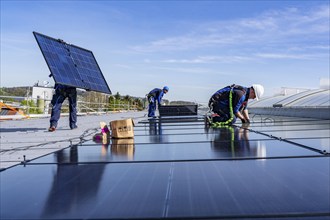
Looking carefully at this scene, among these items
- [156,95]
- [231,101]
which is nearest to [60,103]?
[231,101]

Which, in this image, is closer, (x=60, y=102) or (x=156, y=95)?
(x=60, y=102)

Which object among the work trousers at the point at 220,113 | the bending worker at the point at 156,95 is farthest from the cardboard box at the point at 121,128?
the bending worker at the point at 156,95

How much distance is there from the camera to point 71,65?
349 inches

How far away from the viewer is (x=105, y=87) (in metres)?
9.90

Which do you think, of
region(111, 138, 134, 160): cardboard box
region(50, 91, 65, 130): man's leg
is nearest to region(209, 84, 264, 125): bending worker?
region(50, 91, 65, 130): man's leg

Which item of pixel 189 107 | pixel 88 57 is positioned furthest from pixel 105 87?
pixel 189 107

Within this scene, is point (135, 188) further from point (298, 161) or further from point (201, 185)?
point (298, 161)

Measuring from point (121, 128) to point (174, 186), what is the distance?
3.11m

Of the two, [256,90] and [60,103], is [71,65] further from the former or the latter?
[256,90]

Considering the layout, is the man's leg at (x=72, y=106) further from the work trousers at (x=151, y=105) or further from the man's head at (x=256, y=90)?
the work trousers at (x=151, y=105)

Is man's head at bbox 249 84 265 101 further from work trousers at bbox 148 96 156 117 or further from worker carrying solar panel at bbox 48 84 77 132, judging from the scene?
work trousers at bbox 148 96 156 117

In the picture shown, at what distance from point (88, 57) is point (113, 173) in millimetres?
8387

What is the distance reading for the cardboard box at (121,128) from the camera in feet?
16.7

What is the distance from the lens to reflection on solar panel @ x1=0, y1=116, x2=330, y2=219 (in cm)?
163
